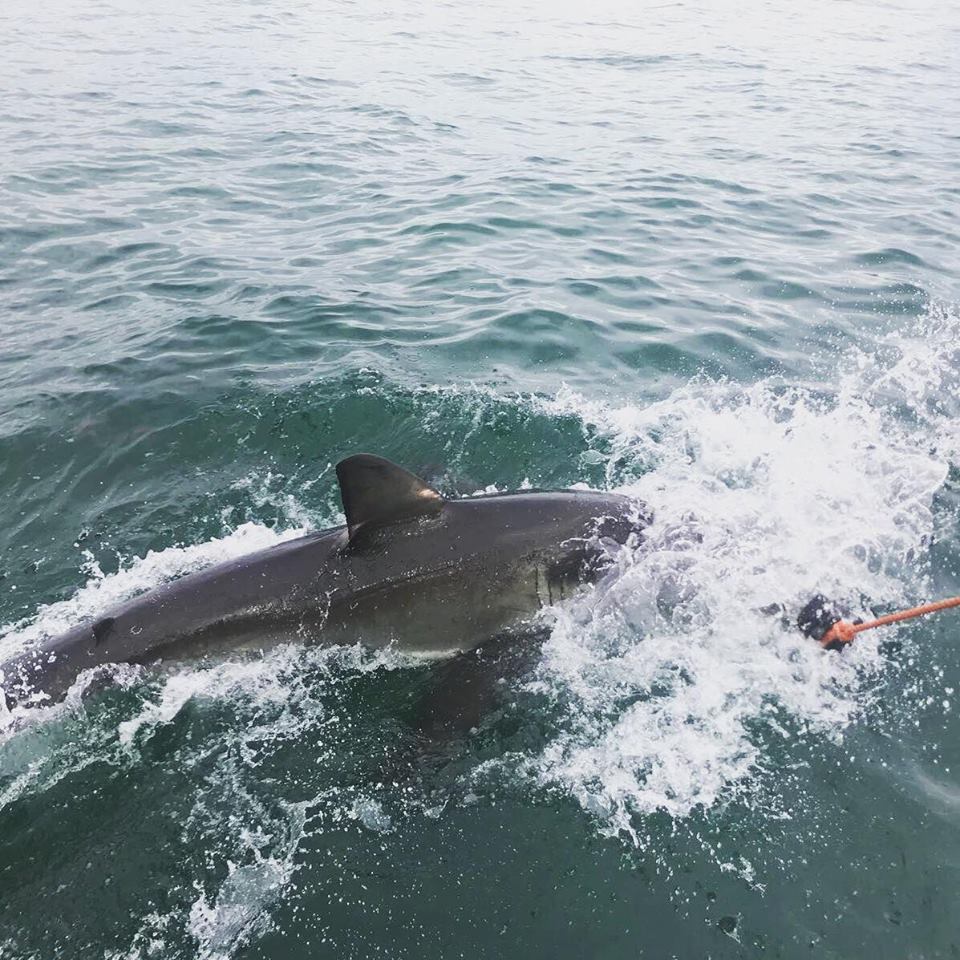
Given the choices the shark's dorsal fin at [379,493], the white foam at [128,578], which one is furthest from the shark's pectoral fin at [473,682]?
the white foam at [128,578]

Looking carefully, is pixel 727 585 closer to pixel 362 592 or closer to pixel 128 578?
pixel 362 592

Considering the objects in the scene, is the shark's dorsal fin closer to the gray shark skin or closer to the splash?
the gray shark skin

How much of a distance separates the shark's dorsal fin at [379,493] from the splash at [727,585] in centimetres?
134

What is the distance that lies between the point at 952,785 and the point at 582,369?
21.0 ft

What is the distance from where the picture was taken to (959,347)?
10391 mm

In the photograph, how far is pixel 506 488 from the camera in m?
8.10

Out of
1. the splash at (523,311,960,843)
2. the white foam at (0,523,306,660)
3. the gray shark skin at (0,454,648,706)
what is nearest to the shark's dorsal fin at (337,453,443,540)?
the gray shark skin at (0,454,648,706)

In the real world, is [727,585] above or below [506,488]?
above

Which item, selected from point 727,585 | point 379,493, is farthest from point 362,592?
point 727,585

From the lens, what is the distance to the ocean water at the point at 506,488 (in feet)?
15.2

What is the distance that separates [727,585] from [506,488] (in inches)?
93.1

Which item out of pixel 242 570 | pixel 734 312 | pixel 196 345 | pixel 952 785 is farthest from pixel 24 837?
pixel 734 312

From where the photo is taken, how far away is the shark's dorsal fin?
5785 millimetres

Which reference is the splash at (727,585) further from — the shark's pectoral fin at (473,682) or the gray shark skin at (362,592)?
the gray shark skin at (362,592)
